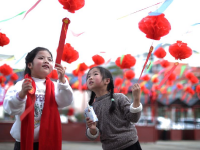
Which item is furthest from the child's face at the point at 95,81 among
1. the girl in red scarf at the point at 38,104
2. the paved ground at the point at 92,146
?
the paved ground at the point at 92,146

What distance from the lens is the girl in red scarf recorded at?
1.96m

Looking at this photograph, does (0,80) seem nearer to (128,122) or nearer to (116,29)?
(116,29)

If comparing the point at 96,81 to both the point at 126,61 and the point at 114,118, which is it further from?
the point at 126,61

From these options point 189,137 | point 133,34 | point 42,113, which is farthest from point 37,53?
point 189,137

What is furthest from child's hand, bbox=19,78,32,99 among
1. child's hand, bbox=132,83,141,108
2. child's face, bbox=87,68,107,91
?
child's hand, bbox=132,83,141,108

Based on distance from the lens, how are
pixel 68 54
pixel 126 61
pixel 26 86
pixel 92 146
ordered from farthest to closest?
pixel 92 146, pixel 126 61, pixel 68 54, pixel 26 86

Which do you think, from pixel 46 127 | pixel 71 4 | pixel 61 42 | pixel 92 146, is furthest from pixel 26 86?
pixel 92 146

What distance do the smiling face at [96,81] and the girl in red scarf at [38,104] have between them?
322 millimetres

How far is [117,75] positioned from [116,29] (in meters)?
6.60

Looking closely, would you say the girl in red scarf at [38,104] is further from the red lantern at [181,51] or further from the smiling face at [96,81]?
the red lantern at [181,51]

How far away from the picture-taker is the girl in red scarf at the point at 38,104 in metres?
1.96

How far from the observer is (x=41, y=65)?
2203 mm

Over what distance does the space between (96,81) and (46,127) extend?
65 cm

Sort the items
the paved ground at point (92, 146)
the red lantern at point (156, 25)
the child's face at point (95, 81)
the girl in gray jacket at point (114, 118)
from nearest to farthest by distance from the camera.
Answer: the girl in gray jacket at point (114, 118), the child's face at point (95, 81), the red lantern at point (156, 25), the paved ground at point (92, 146)
